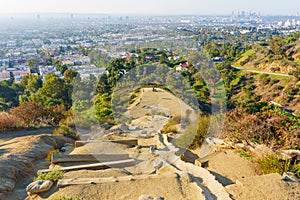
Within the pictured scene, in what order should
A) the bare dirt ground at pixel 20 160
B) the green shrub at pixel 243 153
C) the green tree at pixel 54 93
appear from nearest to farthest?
the bare dirt ground at pixel 20 160 → the green shrub at pixel 243 153 → the green tree at pixel 54 93

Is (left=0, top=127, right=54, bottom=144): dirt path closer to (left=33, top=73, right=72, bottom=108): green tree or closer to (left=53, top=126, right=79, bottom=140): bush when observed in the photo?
(left=53, top=126, right=79, bottom=140): bush

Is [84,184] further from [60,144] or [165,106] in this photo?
[165,106]

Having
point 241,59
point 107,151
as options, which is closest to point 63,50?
point 241,59

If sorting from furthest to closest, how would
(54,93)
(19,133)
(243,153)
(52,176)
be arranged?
1. (54,93)
2. (19,133)
3. (243,153)
4. (52,176)

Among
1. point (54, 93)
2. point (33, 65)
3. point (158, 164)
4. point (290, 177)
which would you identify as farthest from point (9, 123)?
point (33, 65)

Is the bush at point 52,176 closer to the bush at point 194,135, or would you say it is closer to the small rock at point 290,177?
the bush at point 194,135

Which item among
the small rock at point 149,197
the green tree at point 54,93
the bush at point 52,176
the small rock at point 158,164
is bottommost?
the green tree at point 54,93

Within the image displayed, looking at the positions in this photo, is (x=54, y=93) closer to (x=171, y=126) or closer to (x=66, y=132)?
(x=66, y=132)

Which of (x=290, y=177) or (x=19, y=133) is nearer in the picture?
(x=290, y=177)

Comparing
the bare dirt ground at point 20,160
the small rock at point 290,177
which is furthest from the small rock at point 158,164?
the bare dirt ground at point 20,160
